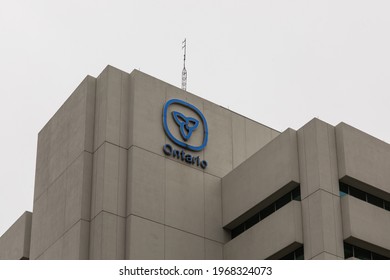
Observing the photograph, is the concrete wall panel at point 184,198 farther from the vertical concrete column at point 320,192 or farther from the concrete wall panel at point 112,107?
the vertical concrete column at point 320,192

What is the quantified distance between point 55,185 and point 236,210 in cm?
1232

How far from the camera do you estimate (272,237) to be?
61844mm

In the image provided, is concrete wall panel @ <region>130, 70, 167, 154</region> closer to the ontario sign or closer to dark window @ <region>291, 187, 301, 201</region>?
the ontario sign

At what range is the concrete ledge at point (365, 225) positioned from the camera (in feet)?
195

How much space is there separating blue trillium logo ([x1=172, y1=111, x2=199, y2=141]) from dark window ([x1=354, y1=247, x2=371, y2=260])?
46.8 ft

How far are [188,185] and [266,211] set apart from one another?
5.63m

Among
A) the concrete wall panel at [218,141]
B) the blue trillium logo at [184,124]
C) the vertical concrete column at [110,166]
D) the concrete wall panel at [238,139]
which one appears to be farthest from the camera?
the concrete wall panel at [238,139]

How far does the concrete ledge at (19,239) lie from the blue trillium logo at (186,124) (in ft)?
47.7

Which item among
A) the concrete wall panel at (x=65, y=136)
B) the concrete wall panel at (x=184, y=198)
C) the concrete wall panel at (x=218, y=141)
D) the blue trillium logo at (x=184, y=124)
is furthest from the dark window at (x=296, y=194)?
the concrete wall panel at (x=65, y=136)

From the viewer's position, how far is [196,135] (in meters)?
68.8
